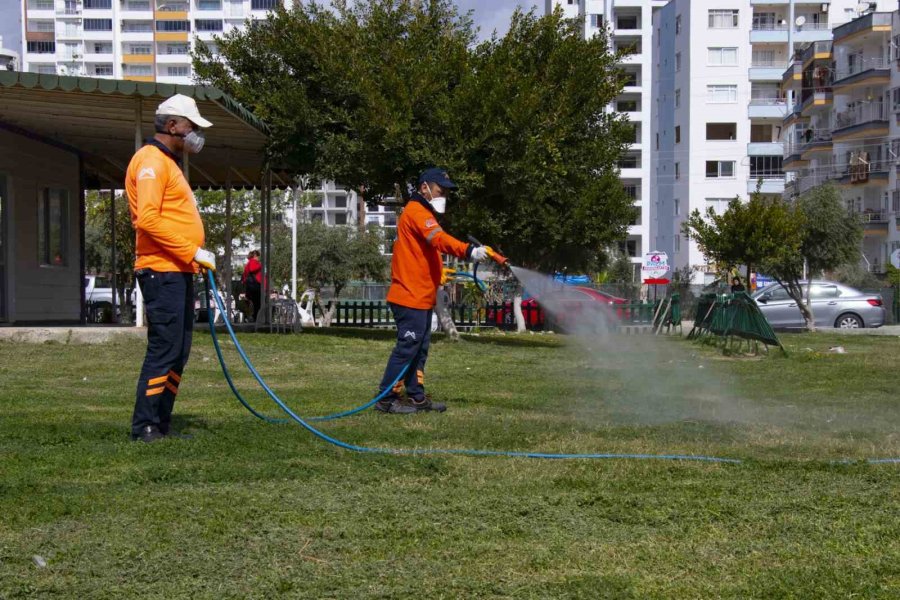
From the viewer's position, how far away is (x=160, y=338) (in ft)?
21.4

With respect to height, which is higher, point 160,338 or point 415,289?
point 415,289

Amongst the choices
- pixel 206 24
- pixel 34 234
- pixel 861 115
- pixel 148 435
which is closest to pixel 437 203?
pixel 148 435

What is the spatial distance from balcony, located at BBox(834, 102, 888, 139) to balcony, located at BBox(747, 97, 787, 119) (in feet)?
42.6

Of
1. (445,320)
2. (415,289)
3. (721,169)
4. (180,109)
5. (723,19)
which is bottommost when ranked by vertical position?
(445,320)

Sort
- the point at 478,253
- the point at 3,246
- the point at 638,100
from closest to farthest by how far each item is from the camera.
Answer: the point at 478,253, the point at 3,246, the point at 638,100

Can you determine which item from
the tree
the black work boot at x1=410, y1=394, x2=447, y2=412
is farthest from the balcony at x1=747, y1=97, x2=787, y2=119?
the black work boot at x1=410, y1=394, x2=447, y2=412

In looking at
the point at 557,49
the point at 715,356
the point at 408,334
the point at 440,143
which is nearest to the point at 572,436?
the point at 408,334

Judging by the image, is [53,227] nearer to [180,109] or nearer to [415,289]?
[415,289]

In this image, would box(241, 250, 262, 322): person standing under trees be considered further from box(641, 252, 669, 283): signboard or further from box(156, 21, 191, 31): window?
box(156, 21, 191, 31): window

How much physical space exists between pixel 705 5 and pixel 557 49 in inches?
2722

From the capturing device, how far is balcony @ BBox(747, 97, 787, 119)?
83.2 m

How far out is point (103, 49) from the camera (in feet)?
402

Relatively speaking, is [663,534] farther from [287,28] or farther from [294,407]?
[287,28]

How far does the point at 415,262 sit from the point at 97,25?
123194 millimetres
